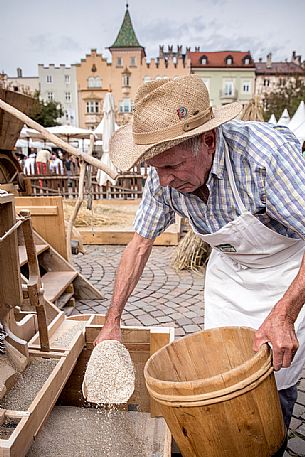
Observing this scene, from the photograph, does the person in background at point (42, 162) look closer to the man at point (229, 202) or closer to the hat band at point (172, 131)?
the man at point (229, 202)

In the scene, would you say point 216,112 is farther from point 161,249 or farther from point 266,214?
point 161,249

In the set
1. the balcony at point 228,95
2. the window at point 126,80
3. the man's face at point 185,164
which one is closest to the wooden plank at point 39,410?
the man's face at point 185,164

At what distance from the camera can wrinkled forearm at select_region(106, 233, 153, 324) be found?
6.07 ft

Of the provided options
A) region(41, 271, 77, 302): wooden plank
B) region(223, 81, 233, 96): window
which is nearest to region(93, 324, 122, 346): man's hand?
region(41, 271, 77, 302): wooden plank

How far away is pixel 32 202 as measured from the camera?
4293 mm

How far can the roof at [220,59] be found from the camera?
1783 inches

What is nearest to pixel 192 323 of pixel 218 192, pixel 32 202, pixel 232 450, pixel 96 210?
pixel 32 202

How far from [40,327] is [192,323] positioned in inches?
87.0

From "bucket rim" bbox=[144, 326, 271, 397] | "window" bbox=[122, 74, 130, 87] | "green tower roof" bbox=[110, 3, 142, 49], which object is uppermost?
"green tower roof" bbox=[110, 3, 142, 49]

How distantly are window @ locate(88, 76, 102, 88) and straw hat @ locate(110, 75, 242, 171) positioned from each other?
146 ft

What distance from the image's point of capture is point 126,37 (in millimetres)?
45375

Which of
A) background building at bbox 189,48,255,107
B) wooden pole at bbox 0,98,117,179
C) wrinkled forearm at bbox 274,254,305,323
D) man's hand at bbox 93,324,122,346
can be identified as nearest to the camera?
wrinkled forearm at bbox 274,254,305,323

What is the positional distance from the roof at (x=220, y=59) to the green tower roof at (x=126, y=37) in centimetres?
676

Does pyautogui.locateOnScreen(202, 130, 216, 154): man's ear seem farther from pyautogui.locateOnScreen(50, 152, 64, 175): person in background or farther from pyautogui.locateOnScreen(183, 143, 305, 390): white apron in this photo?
pyautogui.locateOnScreen(50, 152, 64, 175): person in background
